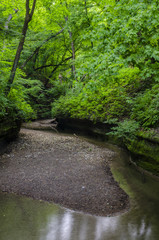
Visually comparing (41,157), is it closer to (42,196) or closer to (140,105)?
(42,196)

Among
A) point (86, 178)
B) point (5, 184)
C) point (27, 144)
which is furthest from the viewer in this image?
point (27, 144)

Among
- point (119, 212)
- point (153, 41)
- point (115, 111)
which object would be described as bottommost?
point (119, 212)

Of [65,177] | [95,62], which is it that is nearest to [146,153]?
[65,177]

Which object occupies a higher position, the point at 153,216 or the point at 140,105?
the point at 140,105

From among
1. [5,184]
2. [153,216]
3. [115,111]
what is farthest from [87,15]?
[153,216]

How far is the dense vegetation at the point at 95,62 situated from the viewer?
6945 mm

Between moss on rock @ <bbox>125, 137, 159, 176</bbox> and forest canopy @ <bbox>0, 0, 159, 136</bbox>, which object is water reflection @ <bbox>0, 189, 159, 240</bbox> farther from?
forest canopy @ <bbox>0, 0, 159, 136</bbox>

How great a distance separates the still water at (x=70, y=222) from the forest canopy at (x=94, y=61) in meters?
4.20

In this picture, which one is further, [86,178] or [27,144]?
[27,144]

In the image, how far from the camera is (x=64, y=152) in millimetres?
10922

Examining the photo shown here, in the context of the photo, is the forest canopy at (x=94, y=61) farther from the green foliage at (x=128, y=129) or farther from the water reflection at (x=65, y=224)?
the water reflection at (x=65, y=224)

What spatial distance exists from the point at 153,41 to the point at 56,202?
670 centimetres

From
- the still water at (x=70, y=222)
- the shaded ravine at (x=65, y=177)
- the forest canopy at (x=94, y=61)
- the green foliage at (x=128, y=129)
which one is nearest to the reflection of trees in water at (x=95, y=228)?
the still water at (x=70, y=222)

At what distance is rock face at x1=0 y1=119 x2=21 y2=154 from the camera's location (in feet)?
33.3
